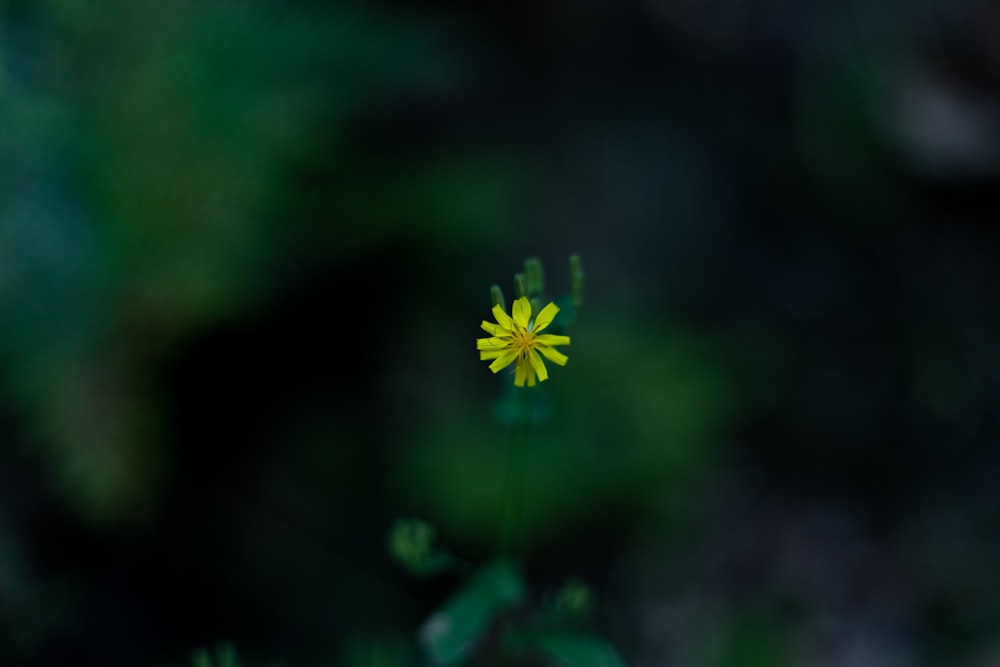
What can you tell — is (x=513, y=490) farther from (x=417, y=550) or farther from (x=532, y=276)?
(x=532, y=276)

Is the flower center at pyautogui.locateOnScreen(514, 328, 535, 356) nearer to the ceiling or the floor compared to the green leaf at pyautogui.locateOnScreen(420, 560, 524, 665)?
nearer to the ceiling

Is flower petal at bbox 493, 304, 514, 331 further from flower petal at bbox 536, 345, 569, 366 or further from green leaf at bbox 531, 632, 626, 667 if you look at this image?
green leaf at bbox 531, 632, 626, 667

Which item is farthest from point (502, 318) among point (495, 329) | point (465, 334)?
point (465, 334)

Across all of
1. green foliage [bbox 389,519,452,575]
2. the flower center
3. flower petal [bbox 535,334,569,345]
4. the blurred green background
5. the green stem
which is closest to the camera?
flower petal [bbox 535,334,569,345]

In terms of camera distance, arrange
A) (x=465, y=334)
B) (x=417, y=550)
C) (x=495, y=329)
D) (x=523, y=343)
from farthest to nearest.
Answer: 1. (x=465, y=334)
2. (x=417, y=550)
3. (x=523, y=343)
4. (x=495, y=329)

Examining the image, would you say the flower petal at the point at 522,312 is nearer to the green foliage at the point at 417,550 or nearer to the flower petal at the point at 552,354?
the flower petal at the point at 552,354

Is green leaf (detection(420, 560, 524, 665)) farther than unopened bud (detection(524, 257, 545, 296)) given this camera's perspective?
Yes

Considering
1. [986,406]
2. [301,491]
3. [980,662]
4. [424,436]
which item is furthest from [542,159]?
[980,662]

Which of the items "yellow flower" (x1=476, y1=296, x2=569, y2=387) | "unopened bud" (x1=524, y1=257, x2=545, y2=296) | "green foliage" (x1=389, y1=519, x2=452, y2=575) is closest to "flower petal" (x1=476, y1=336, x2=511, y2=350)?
"yellow flower" (x1=476, y1=296, x2=569, y2=387)
